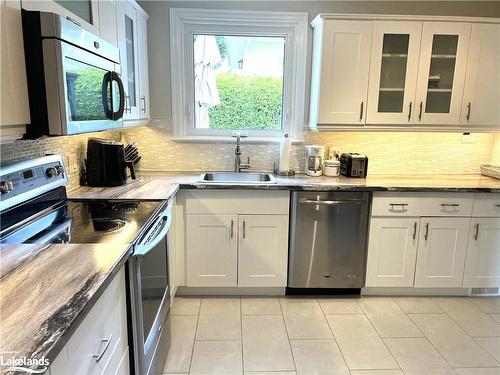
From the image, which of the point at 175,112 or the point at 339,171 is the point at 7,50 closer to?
the point at 175,112

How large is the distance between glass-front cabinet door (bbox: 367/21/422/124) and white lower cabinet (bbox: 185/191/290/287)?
3.52ft

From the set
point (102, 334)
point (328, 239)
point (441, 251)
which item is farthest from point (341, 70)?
point (102, 334)

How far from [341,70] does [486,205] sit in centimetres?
152

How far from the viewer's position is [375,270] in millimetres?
2850

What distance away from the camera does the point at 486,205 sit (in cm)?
277

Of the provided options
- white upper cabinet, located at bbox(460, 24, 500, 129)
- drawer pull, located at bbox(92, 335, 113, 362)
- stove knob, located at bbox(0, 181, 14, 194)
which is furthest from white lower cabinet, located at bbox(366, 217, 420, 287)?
stove knob, located at bbox(0, 181, 14, 194)

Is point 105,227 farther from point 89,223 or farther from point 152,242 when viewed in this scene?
point 152,242

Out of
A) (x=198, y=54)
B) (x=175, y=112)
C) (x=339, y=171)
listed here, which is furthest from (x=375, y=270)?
(x=198, y=54)

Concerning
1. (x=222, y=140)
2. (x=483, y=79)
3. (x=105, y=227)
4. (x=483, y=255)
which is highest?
(x=483, y=79)

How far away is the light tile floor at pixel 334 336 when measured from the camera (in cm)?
211

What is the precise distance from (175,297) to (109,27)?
77.7 inches

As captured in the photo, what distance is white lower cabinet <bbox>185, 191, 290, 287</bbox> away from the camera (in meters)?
2.72

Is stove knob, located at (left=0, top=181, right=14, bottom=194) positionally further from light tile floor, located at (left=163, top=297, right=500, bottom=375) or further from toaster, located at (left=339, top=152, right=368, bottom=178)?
toaster, located at (left=339, top=152, right=368, bottom=178)

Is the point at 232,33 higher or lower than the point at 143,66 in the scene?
higher
